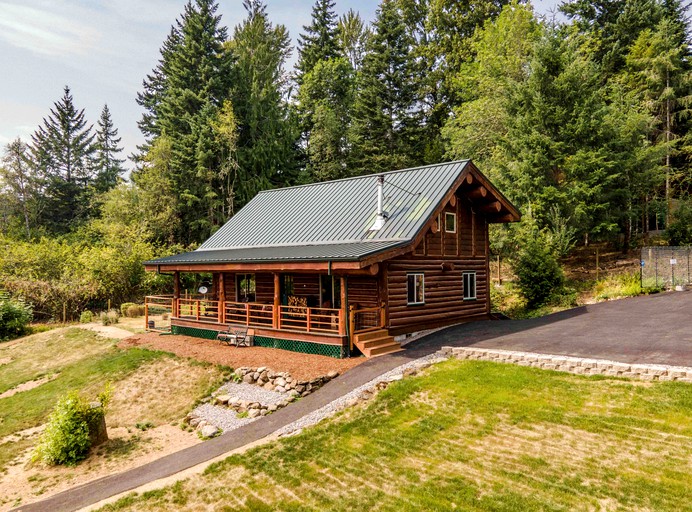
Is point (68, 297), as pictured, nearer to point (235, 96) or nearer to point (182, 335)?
point (182, 335)

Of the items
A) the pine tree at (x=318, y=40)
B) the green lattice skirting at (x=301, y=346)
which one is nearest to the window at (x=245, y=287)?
the green lattice skirting at (x=301, y=346)

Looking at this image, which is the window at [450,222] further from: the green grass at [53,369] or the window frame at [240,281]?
the green grass at [53,369]

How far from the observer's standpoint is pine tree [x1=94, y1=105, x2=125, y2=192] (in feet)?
186

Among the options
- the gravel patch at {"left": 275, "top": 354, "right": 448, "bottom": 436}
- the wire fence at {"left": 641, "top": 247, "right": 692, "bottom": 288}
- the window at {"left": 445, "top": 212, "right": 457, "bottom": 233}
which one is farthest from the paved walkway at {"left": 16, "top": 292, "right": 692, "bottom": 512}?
the window at {"left": 445, "top": 212, "right": 457, "bottom": 233}

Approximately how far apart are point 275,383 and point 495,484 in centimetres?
679

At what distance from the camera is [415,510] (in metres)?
5.86

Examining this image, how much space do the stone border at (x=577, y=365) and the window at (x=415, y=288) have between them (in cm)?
365

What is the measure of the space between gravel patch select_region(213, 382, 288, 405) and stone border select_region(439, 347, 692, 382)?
4.96 m

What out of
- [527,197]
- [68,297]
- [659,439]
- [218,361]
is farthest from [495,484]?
[68,297]

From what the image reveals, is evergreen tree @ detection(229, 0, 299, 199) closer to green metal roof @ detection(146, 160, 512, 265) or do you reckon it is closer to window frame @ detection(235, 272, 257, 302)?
green metal roof @ detection(146, 160, 512, 265)

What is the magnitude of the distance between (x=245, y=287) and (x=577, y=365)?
1486cm

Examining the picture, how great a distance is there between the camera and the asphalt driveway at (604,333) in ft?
36.7

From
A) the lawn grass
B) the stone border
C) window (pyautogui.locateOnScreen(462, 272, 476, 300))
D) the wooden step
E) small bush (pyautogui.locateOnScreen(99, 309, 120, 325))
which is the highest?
Result: window (pyautogui.locateOnScreen(462, 272, 476, 300))

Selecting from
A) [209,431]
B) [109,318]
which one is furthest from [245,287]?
[209,431]
